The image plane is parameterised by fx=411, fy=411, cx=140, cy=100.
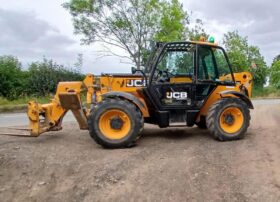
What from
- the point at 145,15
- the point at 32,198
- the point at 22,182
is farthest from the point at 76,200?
the point at 145,15

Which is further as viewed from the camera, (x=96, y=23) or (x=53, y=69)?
(x=96, y=23)

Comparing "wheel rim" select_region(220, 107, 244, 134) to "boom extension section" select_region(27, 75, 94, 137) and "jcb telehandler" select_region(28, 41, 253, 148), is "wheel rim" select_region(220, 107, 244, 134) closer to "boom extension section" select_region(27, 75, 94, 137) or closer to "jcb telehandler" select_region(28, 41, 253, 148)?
"jcb telehandler" select_region(28, 41, 253, 148)

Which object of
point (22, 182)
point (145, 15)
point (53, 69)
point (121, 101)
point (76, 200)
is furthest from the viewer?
point (145, 15)

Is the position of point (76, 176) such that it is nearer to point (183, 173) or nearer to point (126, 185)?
point (126, 185)

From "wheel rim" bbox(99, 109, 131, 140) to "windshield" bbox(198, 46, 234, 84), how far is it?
2175mm

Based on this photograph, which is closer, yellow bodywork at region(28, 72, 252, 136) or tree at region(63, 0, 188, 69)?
→ yellow bodywork at region(28, 72, 252, 136)

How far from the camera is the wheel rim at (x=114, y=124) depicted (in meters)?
8.40

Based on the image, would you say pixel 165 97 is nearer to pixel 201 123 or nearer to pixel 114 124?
pixel 114 124

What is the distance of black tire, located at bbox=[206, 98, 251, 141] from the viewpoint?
28.9 ft

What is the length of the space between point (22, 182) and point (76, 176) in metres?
0.82

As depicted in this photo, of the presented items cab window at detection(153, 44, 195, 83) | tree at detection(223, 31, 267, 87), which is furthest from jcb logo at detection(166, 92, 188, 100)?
tree at detection(223, 31, 267, 87)

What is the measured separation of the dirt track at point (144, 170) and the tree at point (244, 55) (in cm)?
2751

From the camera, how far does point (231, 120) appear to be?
9062 millimetres

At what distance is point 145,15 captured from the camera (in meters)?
32.7
